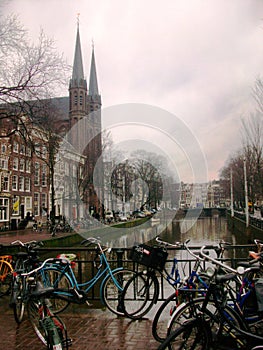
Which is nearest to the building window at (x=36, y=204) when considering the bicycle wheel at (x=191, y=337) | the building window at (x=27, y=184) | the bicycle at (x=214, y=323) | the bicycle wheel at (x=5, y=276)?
the building window at (x=27, y=184)

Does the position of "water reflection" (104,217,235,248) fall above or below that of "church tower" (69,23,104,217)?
below

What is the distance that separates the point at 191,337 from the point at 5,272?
4.76 m

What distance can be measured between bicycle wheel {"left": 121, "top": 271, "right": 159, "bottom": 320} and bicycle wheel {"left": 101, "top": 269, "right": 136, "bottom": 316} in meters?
0.11

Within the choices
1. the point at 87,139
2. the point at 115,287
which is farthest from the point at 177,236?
the point at 115,287

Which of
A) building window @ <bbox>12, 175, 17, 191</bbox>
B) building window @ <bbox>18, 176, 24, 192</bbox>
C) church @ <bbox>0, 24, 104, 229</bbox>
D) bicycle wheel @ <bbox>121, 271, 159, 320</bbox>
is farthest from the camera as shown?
building window @ <bbox>18, 176, 24, 192</bbox>

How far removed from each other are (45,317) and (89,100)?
71502 mm

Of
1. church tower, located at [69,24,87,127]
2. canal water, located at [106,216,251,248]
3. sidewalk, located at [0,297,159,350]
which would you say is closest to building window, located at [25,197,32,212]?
canal water, located at [106,216,251,248]

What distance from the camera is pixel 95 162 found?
31.2 m

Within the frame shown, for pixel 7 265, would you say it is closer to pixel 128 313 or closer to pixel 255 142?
pixel 128 313

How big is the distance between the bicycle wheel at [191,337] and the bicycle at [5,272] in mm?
4226

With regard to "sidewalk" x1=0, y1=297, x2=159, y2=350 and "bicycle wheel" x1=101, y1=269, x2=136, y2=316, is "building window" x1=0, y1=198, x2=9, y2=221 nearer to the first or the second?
"sidewalk" x1=0, y1=297, x2=159, y2=350

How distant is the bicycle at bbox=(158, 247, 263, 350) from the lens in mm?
3178

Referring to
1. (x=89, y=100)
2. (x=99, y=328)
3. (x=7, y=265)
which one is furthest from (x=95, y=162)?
(x=89, y=100)

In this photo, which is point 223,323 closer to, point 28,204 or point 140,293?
point 140,293
